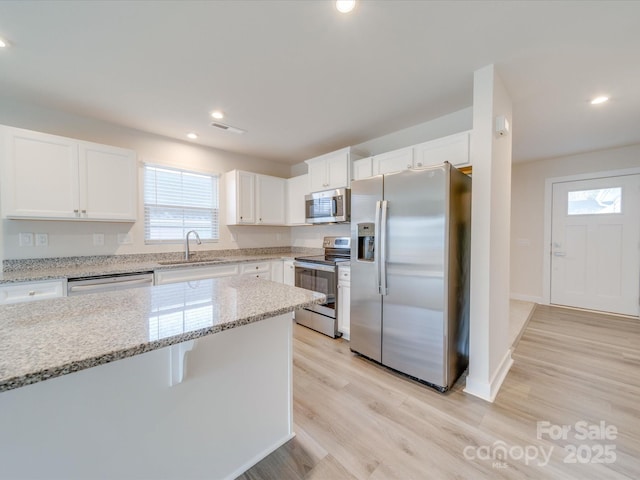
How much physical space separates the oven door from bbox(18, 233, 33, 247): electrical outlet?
2.65 meters

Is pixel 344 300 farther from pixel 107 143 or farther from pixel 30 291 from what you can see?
pixel 107 143

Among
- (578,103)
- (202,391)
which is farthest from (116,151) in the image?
(578,103)

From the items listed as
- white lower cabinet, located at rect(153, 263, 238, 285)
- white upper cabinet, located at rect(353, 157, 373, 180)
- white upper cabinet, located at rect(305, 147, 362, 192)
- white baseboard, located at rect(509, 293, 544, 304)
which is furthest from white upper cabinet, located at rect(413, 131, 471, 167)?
white baseboard, located at rect(509, 293, 544, 304)

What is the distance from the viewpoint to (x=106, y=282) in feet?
7.84

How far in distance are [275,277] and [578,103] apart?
3806 millimetres

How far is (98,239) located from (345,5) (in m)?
3.19

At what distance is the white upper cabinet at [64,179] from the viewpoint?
7.36 feet

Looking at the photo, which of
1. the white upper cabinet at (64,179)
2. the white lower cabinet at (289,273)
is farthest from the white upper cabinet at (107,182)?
the white lower cabinet at (289,273)

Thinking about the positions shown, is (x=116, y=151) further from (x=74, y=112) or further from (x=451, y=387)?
(x=451, y=387)

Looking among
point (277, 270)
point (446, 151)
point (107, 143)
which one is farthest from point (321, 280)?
point (107, 143)

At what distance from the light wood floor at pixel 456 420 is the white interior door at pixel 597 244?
1585mm

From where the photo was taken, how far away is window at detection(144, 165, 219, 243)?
3.25 meters

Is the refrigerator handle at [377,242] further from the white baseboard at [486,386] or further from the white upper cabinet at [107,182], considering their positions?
the white upper cabinet at [107,182]

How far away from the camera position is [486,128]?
6.38 feet
